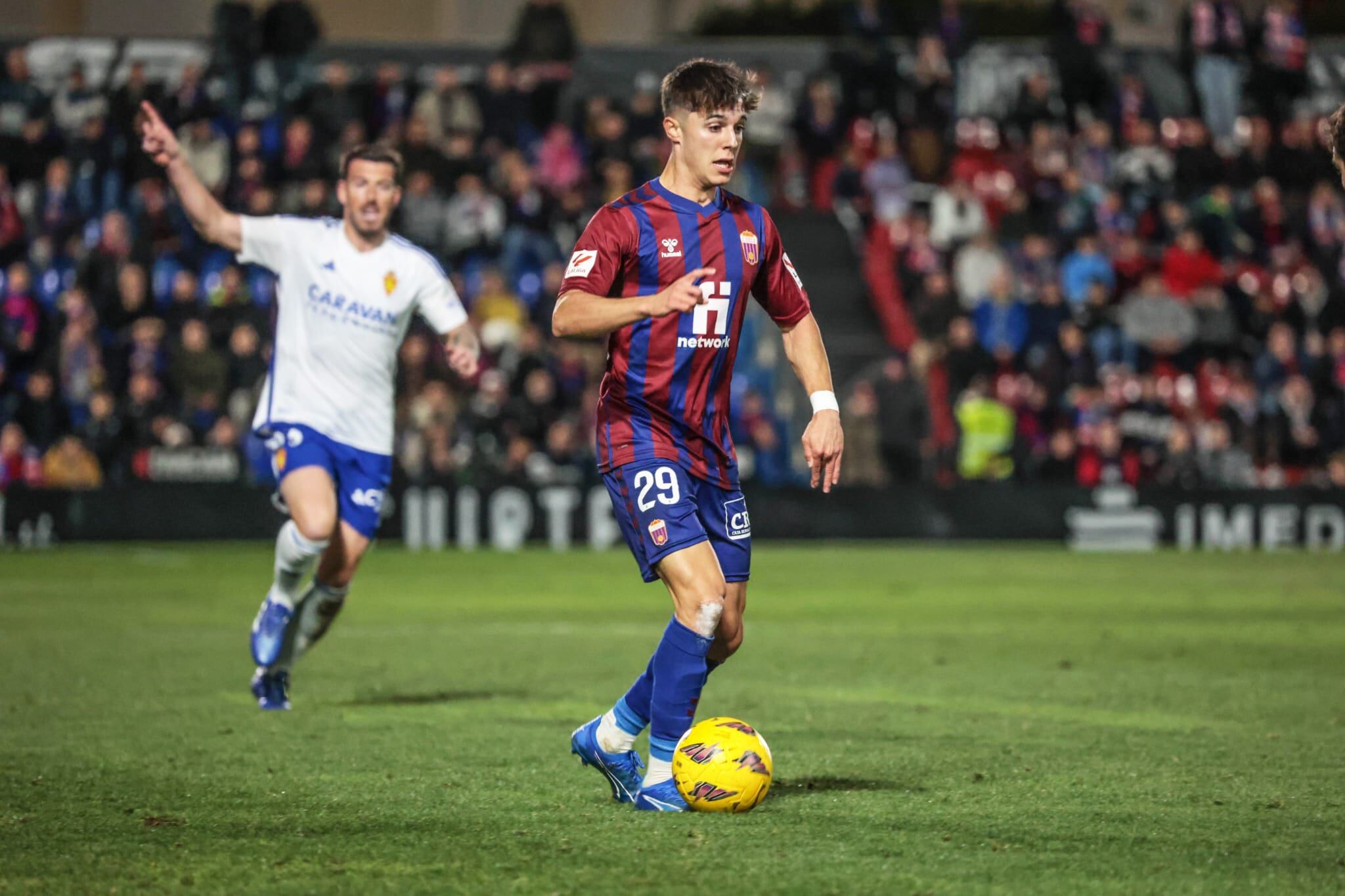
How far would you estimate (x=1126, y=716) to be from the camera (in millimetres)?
8078

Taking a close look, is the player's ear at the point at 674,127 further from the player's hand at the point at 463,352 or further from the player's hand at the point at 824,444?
the player's hand at the point at 463,352

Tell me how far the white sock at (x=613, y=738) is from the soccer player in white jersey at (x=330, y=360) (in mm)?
2760

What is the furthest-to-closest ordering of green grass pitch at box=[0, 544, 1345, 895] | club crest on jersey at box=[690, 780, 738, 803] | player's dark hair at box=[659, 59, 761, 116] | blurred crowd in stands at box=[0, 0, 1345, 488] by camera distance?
blurred crowd in stands at box=[0, 0, 1345, 488], player's dark hair at box=[659, 59, 761, 116], club crest on jersey at box=[690, 780, 738, 803], green grass pitch at box=[0, 544, 1345, 895]

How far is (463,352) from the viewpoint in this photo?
8.66 metres

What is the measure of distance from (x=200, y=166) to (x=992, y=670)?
15.3 metres

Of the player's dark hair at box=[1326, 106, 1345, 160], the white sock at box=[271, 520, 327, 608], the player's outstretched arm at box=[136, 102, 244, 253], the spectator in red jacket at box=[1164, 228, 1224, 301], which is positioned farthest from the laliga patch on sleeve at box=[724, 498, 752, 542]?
the spectator in red jacket at box=[1164, 228, 1224, 301]

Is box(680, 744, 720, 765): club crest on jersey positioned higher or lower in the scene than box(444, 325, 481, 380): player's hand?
lower

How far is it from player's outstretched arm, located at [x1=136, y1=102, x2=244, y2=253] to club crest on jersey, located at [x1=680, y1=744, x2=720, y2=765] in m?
3.95

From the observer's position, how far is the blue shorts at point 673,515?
5.81m

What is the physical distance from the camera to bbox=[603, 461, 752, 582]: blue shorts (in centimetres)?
581

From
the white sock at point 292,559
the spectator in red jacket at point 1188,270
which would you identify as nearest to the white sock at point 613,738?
the white sock at point 292,559

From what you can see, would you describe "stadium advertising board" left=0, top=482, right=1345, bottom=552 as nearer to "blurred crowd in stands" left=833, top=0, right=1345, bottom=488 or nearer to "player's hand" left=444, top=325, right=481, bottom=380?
"blurred crowd in stands" left=833, top=0, right=1345, bottom=488

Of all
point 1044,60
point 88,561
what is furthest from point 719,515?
point 1044,60

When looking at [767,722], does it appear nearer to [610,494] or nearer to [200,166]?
[610,494]
